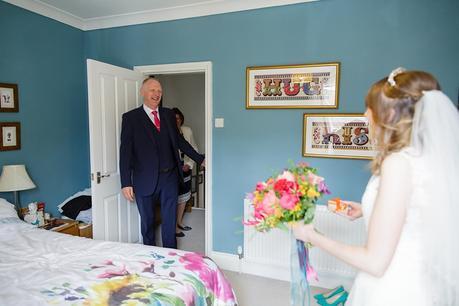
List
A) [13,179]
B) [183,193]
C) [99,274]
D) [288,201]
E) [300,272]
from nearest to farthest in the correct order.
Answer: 1. [288,201]
2. [300,272]
3. [99,274]
4. [13,179]
5. [183,193]

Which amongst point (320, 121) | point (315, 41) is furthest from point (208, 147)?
point (315, 41)

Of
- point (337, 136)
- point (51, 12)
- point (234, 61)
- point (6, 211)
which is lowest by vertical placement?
point (6, 211)

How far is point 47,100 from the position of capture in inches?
116

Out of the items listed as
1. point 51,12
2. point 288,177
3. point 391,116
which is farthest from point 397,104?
point 51,12

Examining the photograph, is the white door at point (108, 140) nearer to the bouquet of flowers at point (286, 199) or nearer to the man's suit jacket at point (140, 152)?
the man's suit jacket at point (140, 152)

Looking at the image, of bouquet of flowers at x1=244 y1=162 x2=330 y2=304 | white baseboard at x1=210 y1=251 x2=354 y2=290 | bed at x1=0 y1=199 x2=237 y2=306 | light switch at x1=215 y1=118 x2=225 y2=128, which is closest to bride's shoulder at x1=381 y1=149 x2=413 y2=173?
bouquet of flowers at x1=244 y1=162 x2=330 y2=304

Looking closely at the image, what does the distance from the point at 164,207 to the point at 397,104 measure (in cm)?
230

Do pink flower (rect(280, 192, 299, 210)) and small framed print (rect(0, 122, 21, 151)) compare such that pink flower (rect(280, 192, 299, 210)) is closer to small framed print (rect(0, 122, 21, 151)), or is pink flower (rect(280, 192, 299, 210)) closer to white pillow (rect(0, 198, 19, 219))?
white pillow (rect(0, 198, 19, 219))

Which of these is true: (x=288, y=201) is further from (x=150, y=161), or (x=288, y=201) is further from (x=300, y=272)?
(x=150, y=161)

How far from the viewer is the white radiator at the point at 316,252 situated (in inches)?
96.0

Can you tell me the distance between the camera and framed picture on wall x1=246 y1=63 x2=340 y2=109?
8.26 feet

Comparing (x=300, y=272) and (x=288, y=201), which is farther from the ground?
(x=288, y=201)

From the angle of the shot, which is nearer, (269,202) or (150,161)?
(269,202)

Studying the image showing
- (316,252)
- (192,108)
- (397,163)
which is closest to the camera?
(397,163)
